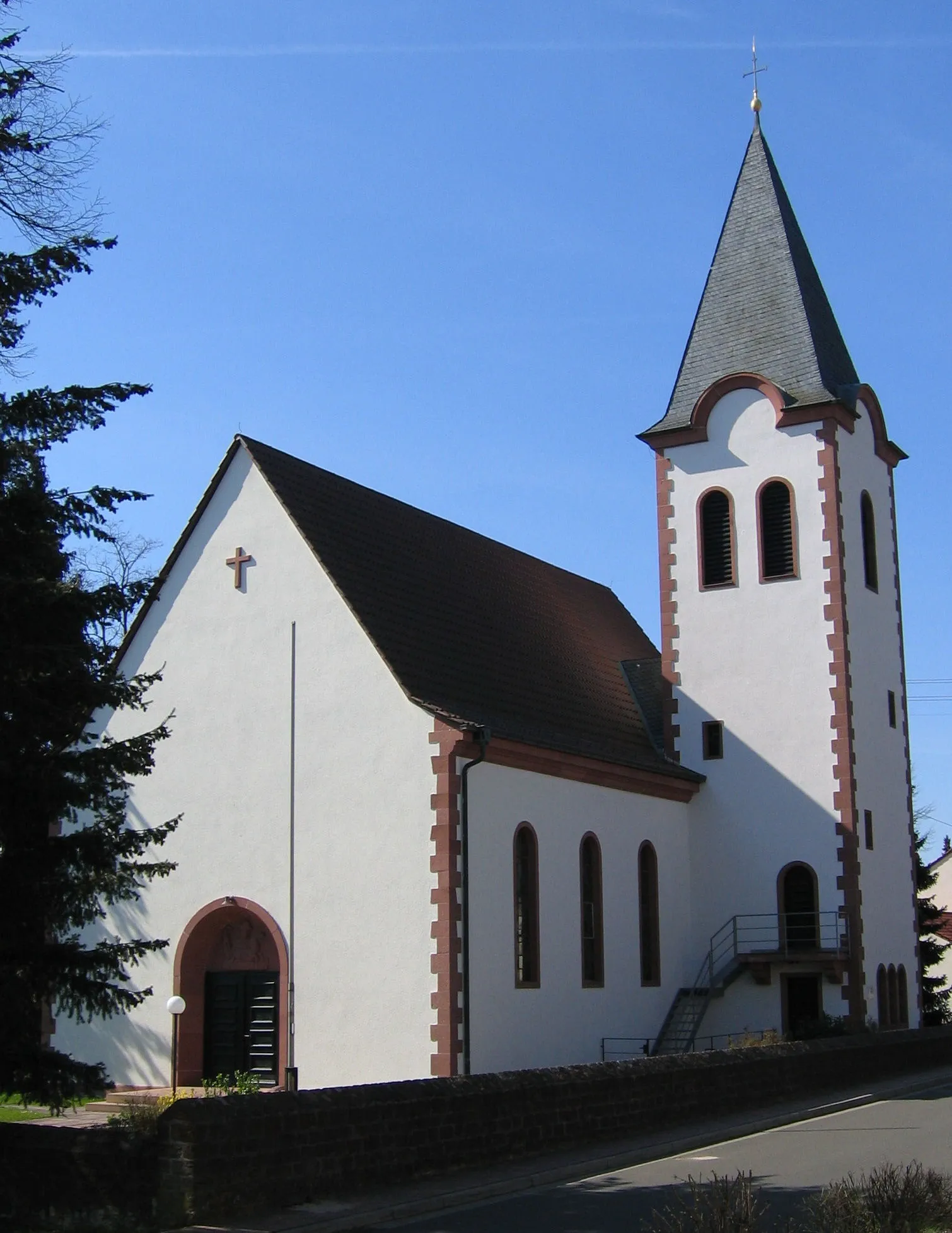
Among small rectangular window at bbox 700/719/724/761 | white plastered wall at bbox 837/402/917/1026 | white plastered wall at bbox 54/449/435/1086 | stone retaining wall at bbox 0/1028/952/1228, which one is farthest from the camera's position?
small rectangular window at bbox 700/719/724/761

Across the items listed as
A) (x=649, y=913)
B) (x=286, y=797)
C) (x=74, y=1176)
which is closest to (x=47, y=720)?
(x=74, y=1176)

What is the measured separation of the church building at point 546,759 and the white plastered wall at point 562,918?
0.07 m

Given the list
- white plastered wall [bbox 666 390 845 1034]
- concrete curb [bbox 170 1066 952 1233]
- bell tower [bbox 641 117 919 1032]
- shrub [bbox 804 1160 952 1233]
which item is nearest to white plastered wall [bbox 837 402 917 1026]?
bell tower [bbox 641 117 919 1032]

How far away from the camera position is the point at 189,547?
24.9 metres

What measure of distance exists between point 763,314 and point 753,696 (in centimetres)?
788

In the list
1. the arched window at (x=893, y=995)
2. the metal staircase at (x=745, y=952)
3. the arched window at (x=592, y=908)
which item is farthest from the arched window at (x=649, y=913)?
the arched window at (x=893, y=995)

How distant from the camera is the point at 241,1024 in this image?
23.6 meters

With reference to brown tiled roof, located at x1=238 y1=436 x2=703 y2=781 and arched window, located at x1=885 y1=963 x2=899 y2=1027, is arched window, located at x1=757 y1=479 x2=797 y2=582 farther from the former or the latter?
arched window, located at x1=885 y1=963 x2=899 y2=1027

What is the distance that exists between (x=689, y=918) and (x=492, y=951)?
7787 mm

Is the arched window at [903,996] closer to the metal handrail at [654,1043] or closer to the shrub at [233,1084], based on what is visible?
the metal handrail at [654,1043]

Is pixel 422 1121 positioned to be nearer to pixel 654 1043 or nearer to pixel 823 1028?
pixel 654 1043

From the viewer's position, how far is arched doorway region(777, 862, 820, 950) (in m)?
28.1

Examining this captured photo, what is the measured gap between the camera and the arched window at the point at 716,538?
30672 mm

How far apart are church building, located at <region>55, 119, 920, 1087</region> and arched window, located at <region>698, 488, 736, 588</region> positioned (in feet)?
0.20
